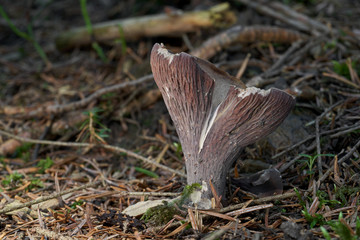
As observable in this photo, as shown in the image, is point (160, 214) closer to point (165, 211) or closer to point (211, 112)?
point (165, 211)

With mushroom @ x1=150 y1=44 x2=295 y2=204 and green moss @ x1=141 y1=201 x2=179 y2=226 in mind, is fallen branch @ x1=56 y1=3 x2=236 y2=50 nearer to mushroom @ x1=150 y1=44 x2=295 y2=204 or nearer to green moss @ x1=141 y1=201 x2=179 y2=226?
mushroom @ x1=150 y1=44 x2=295 y2=204

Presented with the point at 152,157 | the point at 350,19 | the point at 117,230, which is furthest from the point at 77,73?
the point at 350,19

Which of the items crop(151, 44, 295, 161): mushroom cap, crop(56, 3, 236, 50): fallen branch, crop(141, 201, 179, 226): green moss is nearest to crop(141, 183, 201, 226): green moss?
crop(141, 201, 179, 226): green moss

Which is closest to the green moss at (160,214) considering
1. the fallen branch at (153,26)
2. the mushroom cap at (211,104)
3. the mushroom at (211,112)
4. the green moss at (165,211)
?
the green moss at (165,211)

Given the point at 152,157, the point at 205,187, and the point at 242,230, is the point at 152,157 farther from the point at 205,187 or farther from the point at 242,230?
the point at 242,230

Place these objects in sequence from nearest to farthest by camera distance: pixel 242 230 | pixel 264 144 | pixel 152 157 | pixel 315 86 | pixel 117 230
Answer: pixel 242 230, pixel 117 230, pixel 264 144, pixel 152 157, pixel 315 86
